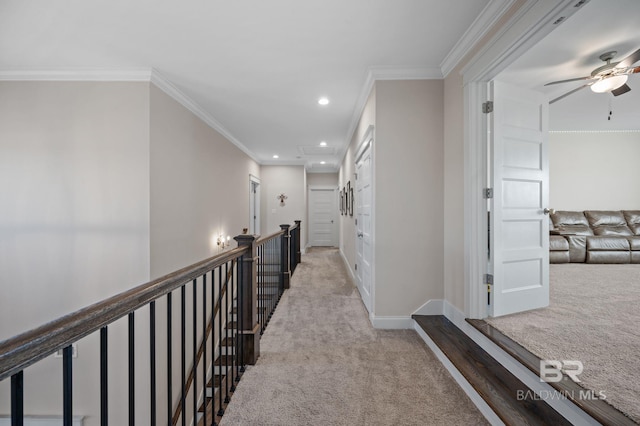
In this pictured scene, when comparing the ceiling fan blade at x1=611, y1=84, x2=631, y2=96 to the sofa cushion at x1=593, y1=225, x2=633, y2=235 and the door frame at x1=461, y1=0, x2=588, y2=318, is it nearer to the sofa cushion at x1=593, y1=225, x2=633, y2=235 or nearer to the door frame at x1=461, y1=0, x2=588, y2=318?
the door frame at x1=461, y1=0, x2=588, y2=318

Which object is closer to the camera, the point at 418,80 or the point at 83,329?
the point at 83,329

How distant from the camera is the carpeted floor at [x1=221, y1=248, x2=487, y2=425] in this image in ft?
5.19

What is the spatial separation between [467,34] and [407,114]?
76 cm

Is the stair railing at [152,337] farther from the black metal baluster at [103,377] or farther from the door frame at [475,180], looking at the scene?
the door frame at [475,180]

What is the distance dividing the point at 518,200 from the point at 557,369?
129cm

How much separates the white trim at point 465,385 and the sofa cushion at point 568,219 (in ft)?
14.4

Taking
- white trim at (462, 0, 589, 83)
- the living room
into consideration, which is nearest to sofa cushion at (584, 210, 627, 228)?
the living room

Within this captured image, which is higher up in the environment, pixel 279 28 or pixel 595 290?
pixel 279 28

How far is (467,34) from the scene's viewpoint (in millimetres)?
2160

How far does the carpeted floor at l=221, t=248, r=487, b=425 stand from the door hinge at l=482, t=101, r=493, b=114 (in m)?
1.96

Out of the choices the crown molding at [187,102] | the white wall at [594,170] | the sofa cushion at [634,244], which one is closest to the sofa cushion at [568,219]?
the white wall at [594,170]

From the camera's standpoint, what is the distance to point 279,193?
778 centimetres

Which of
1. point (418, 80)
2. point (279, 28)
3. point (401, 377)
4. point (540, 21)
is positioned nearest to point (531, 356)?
point (401, 377)

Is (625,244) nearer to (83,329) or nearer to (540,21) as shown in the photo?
(540,21)
